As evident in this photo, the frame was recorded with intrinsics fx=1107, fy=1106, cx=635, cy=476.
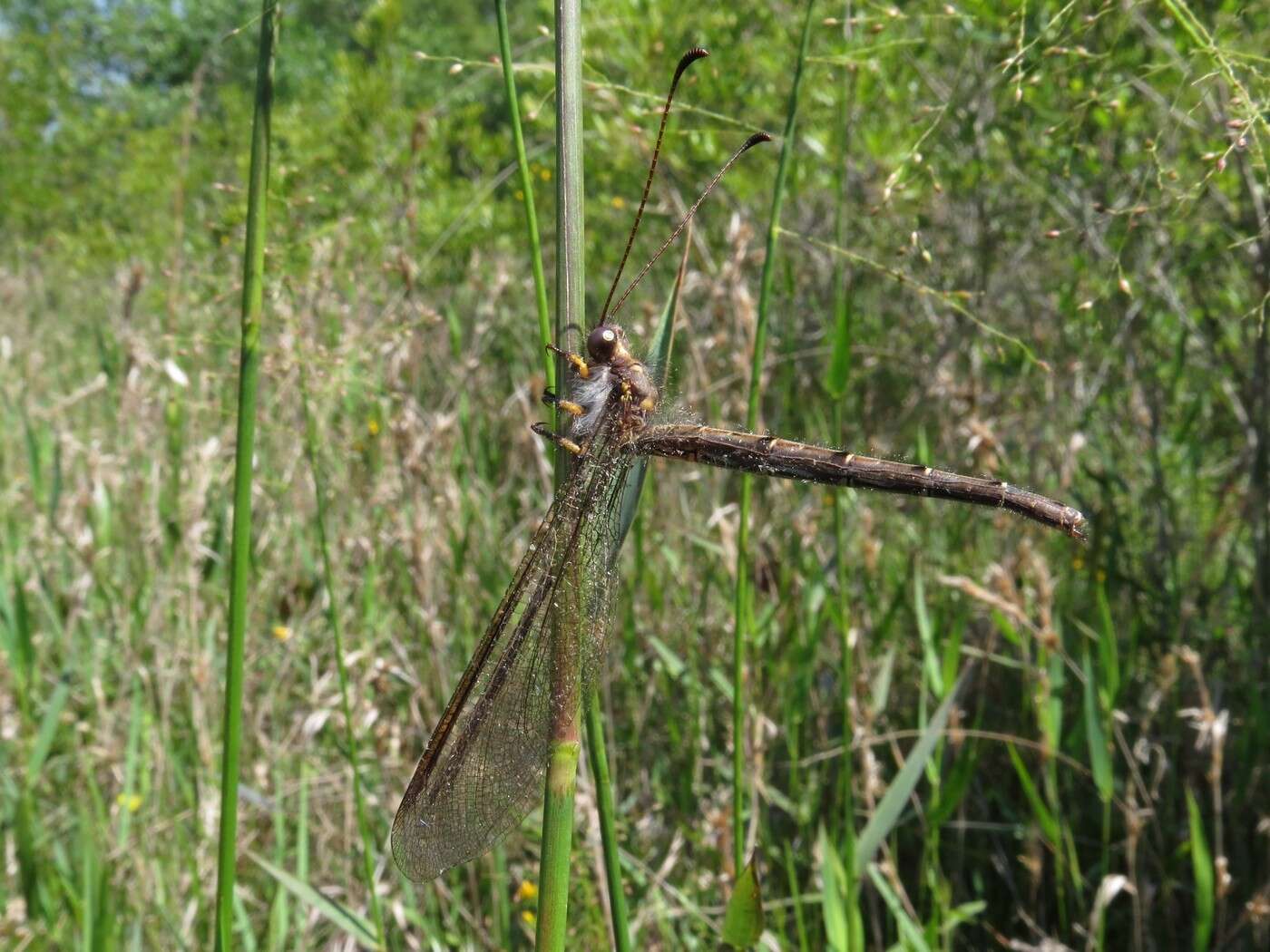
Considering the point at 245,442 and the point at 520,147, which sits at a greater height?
the point at 520,147

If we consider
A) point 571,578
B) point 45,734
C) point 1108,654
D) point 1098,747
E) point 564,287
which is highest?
point 564,287

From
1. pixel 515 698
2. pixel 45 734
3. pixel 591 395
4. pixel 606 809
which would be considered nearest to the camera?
pixel 606 809

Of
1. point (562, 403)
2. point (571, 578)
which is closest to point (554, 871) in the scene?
point (571, 578)

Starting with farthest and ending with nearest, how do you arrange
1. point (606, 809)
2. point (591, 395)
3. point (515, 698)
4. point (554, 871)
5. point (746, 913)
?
point (591, 395)
point (746, 913)
point (515, 698)
point (606, 809)
point (554, 871)

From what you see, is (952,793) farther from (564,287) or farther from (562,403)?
(564,287)

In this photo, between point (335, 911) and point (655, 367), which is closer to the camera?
point (655, 367)

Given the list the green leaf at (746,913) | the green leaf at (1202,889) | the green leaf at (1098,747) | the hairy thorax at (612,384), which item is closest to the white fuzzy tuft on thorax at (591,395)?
the hairy thorax at (612,384)

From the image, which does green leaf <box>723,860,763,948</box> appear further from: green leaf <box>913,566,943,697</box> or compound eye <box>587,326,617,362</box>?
green leaf <box>913,566,943,697</box>
